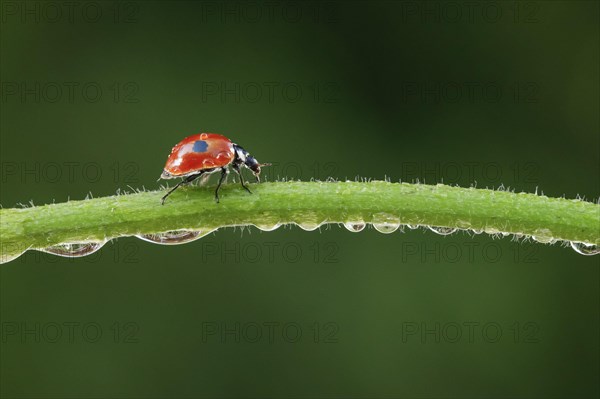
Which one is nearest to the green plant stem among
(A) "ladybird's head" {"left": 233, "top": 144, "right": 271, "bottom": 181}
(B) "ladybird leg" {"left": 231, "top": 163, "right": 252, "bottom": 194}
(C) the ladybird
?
(B) "ladybird leg" {"left": 231, "top": 163, "right": 252, "bottom": 194}

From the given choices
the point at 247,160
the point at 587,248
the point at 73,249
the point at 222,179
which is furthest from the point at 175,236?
the point at 587,248

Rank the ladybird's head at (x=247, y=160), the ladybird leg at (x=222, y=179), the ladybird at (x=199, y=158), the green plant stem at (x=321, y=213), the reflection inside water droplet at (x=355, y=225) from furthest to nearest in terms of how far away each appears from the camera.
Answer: the ladybird's head at (x=247, y=160)
the ladybird at (x=199, y=158)
the ladybird leg at (x=222, y=179)
the reflection inside water droplet at (x=355, y=225)
the green plant stem at (x=321, y=213)

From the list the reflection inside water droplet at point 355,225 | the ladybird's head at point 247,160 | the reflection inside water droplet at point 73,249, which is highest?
the ladybird's head at point 247,160

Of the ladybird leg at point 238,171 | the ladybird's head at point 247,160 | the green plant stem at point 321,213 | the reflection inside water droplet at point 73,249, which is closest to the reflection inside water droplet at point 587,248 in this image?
the green plant stem at point 321,213

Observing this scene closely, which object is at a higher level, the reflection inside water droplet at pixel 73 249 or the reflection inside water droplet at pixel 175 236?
the reflection inside water droplet at pixel 175 236

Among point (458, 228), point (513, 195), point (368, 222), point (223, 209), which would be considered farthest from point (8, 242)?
point (513, 195)

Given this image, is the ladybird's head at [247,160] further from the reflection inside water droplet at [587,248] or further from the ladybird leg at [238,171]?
the reflection inside water droplet at [587,248]
